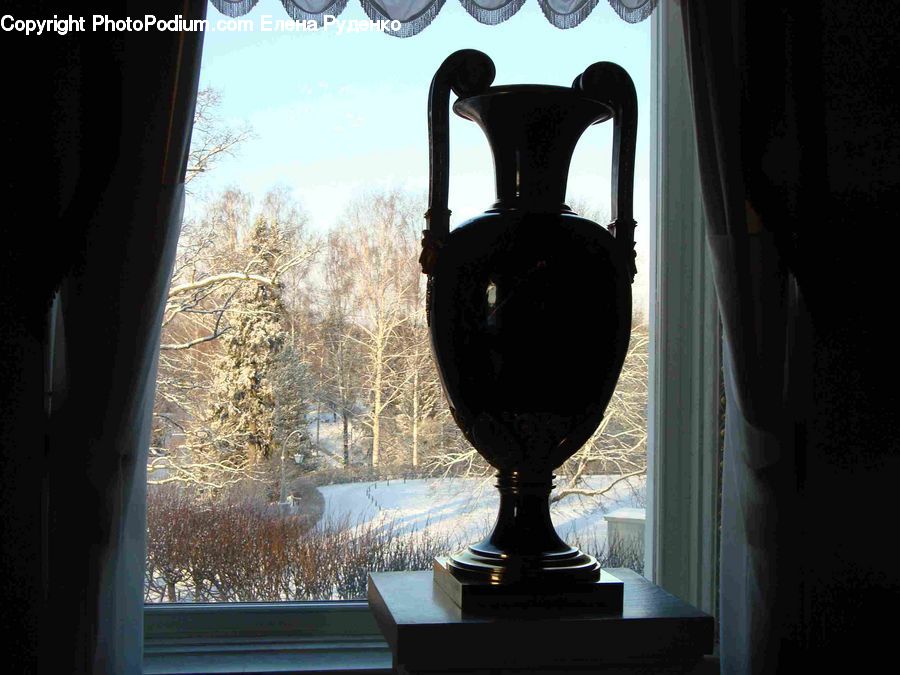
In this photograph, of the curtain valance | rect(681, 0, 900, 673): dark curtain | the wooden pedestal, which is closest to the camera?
the wooden pedestal

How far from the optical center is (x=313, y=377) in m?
1.61

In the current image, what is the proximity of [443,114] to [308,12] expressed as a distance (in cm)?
43

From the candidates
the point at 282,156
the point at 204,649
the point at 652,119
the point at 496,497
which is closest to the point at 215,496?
the point at 204,649

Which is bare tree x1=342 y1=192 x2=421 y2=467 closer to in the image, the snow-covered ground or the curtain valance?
the snow-covered ground

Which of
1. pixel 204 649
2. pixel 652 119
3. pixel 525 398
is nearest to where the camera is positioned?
pixel 525 398

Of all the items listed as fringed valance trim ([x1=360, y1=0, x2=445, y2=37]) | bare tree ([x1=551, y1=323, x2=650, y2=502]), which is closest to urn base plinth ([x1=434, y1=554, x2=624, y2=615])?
bare tree ([x1=551, y1=323, x2=650, y2=502])

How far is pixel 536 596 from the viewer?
109 cm

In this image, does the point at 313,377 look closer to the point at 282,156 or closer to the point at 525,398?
the point at 282,156

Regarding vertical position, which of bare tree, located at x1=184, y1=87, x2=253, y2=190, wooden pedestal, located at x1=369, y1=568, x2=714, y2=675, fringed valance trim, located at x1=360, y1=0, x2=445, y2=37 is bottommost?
wooden pedestal, located at x1=369, y1=568, x2=714, y2=675

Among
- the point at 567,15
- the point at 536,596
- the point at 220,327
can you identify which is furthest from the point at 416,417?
the point at 567,15

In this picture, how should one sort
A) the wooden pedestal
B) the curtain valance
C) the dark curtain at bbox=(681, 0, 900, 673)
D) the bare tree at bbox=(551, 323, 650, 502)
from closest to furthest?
the wooden pedestal, the dark curtain at bbox=(681, 0, 900, 673), the curtain valance, the bare tree at bbox=(551, 323, 650, 502)

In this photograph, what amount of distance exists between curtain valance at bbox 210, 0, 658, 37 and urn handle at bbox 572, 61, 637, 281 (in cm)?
35

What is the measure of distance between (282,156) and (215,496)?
587 mm

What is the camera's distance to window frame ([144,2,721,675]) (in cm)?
159
